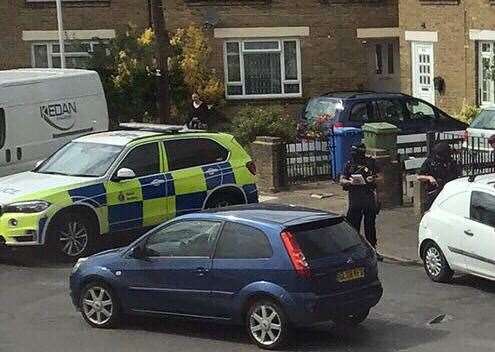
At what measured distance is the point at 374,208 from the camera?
14375 mm

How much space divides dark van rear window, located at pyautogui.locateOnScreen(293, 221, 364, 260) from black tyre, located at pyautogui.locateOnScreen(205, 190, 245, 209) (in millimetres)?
5432

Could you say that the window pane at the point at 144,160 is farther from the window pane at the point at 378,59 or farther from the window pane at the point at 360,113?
the window pane at the point at 378,59

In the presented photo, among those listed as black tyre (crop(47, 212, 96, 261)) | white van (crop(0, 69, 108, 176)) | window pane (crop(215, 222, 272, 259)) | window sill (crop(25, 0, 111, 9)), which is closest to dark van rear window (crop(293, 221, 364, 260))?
window pane (crop(215, 222, 272, 259))

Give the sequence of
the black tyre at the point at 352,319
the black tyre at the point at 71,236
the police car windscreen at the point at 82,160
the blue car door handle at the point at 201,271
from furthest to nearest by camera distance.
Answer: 1. the police car windscreen at the point at 82,160
2. the black tyre at the point at 71,236
3. the blue car door handle at the point at 201,271
4. the black tyre at the point at 352,319

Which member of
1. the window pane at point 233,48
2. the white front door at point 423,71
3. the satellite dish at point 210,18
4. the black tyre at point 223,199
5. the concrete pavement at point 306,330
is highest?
the satellite dish at point 210,18

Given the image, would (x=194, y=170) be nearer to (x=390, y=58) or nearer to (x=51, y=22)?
(x=51, y=22)

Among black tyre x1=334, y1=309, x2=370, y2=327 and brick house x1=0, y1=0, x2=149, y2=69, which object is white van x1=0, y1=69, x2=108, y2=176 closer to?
black tyre x1=334, y1=309, x2=370, y2=327

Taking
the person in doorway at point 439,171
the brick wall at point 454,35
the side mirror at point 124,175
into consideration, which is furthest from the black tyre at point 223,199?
the brick wall at point 454,35

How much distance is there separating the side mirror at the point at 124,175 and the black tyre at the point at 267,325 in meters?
5.04

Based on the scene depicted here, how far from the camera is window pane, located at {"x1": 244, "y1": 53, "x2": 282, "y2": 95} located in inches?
Result: 1169

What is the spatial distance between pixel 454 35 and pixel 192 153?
12.8 m

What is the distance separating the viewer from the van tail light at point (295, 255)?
9.81m

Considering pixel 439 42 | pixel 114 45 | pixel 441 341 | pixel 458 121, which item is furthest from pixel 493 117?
pixel 441 341

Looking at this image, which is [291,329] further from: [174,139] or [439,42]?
[439,42]
